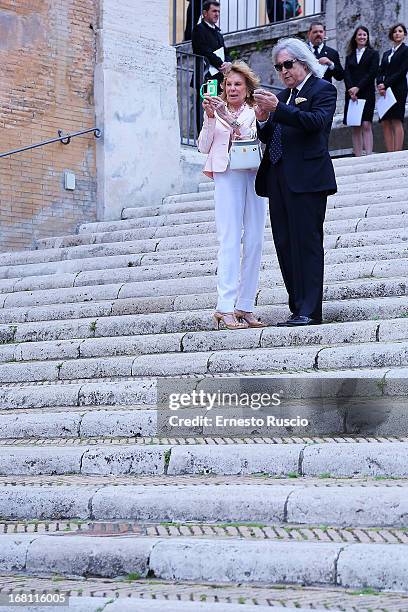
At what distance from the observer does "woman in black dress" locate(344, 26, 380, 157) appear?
14.2 metres

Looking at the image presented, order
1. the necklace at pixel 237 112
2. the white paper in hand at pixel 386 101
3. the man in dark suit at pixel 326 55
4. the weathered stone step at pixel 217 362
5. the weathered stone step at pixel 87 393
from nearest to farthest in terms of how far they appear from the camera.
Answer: the weathered stone step at pixel 217 362, the weathered stone step at pixel 87 393, the necklace at pixel 237 112, the white paper in hand at pixel 386 101, the man in dark suit at pixel 326 55

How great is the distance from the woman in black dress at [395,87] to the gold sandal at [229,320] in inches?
242

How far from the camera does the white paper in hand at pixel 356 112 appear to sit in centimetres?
1423

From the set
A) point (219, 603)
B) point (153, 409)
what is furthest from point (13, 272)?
point (219, 603)

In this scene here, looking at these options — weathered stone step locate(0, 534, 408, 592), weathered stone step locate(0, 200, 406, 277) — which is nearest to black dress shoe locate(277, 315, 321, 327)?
weathered stone step locate(0, 200, 406, 277)

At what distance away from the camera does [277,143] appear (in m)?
8.15

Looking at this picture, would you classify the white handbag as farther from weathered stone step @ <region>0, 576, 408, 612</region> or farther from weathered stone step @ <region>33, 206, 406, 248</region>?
weathered stone step @ <region>0, 576, 408, 612</region>

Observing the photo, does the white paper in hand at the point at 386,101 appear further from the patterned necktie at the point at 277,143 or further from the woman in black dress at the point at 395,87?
the patterned necktie at the point at 277,143

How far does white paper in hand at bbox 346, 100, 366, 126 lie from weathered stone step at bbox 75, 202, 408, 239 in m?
2.63

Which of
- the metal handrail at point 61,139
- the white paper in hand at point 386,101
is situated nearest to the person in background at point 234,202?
the metal handrail at point 61,139

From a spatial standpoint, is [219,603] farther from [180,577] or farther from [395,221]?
[395,221]

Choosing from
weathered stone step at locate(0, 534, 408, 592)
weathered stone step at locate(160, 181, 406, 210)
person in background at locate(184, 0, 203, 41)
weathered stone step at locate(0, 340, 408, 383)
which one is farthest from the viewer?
person in background at locate(184, 0, 203, 41)

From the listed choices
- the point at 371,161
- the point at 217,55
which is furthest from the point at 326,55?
the point at 371,161

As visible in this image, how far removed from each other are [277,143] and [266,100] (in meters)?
0.47
